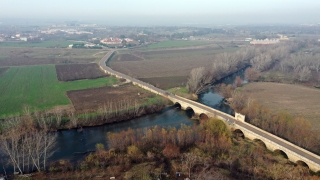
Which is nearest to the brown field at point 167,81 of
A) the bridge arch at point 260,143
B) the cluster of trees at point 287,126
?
the cluster of trees at point 287,126

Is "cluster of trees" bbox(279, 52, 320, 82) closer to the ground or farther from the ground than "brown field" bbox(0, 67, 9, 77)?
farther from the ground

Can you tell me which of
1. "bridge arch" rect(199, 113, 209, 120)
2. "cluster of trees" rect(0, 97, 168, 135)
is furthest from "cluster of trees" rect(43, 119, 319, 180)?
"cluster of trees" rect(0, 97, 168, 135)

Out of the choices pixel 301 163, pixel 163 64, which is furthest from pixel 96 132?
pixel 163 64

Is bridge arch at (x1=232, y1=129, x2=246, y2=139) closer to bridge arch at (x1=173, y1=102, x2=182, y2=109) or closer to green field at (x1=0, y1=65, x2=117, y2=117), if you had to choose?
bridge arch at (x1=173, y1=102, x2=182, y2=109)

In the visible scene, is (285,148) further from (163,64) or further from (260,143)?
(163,64)

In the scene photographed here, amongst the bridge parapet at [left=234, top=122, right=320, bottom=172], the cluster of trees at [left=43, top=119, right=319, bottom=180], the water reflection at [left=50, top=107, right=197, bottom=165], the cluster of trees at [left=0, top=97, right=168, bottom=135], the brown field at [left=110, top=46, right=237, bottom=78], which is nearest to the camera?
the cluster of trees at [left=43, top=119, right=319, bottom=180]

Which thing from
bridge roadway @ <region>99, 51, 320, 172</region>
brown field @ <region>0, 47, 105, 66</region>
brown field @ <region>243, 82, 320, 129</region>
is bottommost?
bridge roadway @ <region>99, 51, 320, 172</region>
